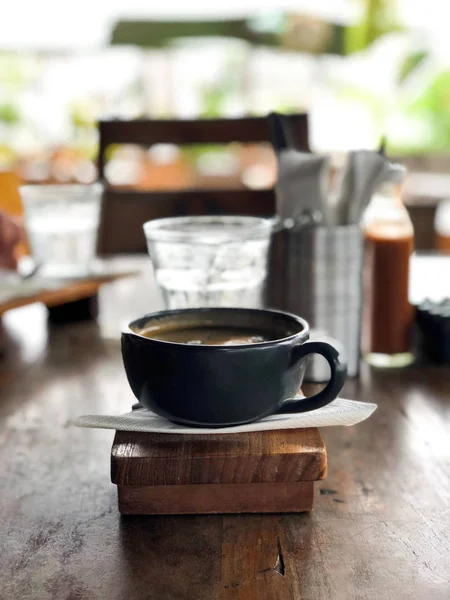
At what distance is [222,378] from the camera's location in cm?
51

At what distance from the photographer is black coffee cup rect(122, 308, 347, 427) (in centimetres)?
51

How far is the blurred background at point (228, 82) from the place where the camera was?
460 centimetres

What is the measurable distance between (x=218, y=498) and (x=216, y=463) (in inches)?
0.9

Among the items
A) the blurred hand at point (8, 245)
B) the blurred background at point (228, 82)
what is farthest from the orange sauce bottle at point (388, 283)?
the blurred background at point (228, 82)

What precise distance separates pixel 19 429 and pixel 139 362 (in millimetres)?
231

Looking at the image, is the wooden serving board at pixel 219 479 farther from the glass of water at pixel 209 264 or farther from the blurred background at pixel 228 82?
the blurred background at pixel 228 82

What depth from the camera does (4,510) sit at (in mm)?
Result: 543

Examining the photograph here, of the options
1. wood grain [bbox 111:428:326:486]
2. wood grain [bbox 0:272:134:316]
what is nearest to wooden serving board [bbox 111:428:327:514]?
wood grain [bbox 111:428:326:486]

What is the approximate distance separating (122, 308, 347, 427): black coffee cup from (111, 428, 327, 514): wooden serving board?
3cm

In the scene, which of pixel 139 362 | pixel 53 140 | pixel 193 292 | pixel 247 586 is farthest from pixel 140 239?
pixel 53 140

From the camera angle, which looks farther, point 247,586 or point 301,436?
point 301,436

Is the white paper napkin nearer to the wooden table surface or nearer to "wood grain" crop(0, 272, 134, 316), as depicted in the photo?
the wooden table surface

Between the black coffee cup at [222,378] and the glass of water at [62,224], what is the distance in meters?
0.63

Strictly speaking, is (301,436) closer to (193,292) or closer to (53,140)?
(193,292)
